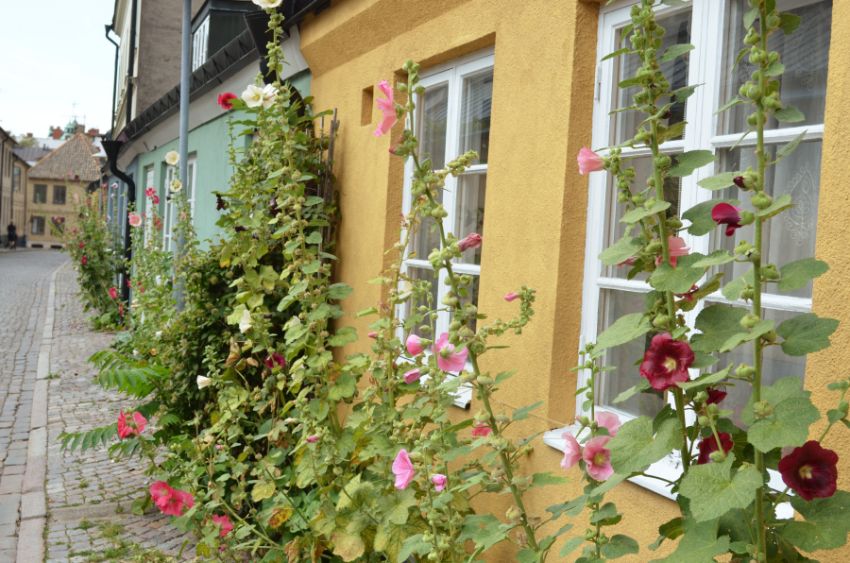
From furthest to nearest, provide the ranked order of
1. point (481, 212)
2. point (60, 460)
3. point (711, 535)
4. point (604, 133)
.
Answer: point (60, 460)
point (481, 212)
point (604, 133)
point (711, 535)

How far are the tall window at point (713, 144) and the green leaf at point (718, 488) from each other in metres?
0.85

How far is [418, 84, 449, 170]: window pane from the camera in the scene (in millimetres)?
5148

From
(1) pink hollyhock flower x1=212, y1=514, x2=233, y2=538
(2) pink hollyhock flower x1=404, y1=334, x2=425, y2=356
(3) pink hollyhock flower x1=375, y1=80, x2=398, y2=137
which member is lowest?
(1) pink hollyhock flower x1=212, y1=514, x2=233, y2=538

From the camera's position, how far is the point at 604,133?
143 inches

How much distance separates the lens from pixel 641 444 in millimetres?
2012

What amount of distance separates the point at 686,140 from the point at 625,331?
134 centimetres

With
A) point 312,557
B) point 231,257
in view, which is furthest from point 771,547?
point 231,257

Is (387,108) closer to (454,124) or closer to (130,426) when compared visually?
(454,124)

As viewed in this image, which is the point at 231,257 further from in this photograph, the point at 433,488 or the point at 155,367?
the point at 433,488

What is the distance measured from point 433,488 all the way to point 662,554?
0.85 m

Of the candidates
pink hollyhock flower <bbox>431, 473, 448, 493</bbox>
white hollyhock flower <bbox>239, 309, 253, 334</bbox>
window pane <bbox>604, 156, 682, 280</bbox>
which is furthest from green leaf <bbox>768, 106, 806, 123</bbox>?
white hollyhock flower <bbox>239, 309, 253, 334</bbox>

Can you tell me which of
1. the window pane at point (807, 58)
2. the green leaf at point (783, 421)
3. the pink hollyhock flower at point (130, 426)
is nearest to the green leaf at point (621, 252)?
the green leaf at point (783, 421)

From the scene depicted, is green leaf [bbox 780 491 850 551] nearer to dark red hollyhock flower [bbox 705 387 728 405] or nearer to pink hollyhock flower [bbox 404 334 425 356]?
dark red hollyhock flower [bbox 705 387 728 405]

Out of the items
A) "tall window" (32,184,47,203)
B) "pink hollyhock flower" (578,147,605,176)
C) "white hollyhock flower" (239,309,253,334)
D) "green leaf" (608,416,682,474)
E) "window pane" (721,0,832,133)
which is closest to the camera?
"green leaf" (608,416,682,474)
